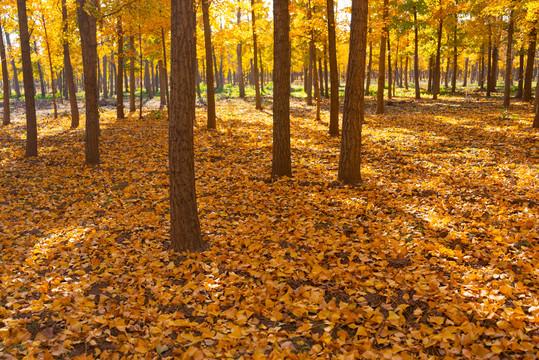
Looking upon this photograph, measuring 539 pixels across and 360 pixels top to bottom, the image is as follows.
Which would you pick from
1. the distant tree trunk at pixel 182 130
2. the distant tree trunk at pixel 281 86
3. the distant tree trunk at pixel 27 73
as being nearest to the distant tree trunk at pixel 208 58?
the distant tree trunk at pixel 27 73

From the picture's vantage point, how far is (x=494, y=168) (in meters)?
9.42

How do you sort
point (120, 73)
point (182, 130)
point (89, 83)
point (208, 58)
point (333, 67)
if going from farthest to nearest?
point (120, 73) → point (208, 58) → point (333, 67) → point (89, 83) → point (182, 130)

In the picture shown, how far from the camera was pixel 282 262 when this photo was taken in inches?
212

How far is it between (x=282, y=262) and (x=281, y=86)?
4.69m

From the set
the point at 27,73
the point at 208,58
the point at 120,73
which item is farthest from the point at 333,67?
the point at 120,73

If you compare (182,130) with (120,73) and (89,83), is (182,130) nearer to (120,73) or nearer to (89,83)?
(89,83)

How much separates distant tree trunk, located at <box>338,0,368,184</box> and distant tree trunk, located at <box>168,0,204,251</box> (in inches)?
163

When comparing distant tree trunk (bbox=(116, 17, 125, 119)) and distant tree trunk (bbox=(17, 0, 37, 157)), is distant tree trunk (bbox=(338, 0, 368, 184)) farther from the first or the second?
distant tree trunk (bbox=(116, 17, 125, 119))

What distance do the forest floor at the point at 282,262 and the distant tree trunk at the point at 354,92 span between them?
0.75 metres

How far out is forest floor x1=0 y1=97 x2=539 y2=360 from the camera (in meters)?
3.72

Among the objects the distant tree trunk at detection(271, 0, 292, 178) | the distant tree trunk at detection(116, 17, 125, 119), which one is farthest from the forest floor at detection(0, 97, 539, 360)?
the distant tree trunk at detection(116, 17, 125, 119)

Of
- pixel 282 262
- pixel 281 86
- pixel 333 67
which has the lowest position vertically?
pixel 282 262

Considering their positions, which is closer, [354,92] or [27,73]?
[354,92]

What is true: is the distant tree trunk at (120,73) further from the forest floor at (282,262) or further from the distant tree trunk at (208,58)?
the forest floor at (282,262)
